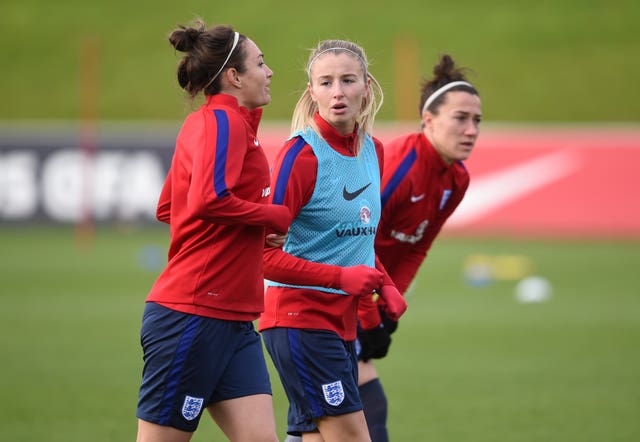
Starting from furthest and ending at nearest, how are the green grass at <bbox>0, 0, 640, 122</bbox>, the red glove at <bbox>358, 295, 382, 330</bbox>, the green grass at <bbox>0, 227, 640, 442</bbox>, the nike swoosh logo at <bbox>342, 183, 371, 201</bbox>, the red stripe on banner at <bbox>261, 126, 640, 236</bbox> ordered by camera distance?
1. the green grass at <bbox>0, 0, 640, 122</bbox>
2. the red stripe on banner at <bbox>261, 126, 640, 236</bbox>
3. the green grass at <bbox>0, 227, 640, 442</bbox>
4. the red glove at <bbox>358, 295, 382, 330</bbox>
5. the nike swoosh logo at <bbox>342, 183, 371, 201</bbox>

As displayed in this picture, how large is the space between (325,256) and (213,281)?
1.96ft

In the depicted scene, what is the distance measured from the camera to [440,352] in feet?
33.0

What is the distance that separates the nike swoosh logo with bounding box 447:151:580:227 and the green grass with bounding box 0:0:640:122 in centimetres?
712

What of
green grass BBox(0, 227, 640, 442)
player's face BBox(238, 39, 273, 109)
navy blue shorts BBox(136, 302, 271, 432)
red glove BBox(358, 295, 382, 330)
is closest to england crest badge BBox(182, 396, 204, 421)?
navy blue shorts BBox(136, 302, 271, 432)

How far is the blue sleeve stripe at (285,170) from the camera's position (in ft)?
14.6

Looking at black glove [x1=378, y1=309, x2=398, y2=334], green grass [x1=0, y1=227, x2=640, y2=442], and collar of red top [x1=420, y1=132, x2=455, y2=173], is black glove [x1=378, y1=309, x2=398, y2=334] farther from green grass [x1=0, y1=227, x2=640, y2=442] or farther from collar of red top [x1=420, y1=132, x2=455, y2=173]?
green grass [x1=0, y1=227, x2=640, y2=442]

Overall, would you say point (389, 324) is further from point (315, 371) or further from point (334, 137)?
point (334, 137)

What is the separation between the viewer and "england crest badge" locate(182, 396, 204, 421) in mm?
4272

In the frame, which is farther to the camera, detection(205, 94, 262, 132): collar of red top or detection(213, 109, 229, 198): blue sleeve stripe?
detection(205, 94, 262, 132): collar of red top

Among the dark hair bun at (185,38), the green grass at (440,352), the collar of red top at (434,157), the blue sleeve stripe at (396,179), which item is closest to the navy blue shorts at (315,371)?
the blue sleeve stripe at (396,179)

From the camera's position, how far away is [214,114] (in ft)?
13.9

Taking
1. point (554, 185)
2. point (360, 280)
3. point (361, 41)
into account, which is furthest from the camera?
point (361, 41)

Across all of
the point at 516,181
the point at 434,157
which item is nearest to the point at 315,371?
the point at 434,157

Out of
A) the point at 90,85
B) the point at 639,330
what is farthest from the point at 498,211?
the point at 90,85
